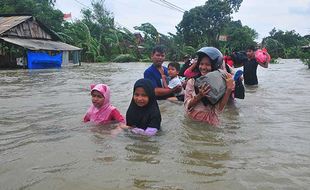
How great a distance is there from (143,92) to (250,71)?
6.71m

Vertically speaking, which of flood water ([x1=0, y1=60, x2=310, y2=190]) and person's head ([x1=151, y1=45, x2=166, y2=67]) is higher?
person's head ([x1=151, y1=45, x2=166, y2=67])

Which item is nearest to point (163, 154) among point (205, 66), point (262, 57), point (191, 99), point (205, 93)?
point (205, 93)

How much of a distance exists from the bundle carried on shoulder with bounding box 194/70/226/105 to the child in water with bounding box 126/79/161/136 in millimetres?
580

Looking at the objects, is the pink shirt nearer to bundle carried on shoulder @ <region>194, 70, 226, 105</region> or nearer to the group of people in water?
the group of people in water

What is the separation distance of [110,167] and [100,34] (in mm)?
39840

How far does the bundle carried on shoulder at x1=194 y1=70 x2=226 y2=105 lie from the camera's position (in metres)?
4.13

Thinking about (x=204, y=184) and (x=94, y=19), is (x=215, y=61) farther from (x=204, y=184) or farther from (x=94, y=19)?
(x=94, y=19)

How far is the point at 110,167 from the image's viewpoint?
3279mm

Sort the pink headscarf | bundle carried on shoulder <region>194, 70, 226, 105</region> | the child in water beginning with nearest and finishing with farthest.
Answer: bundle carried on shoulder <region>194, 70, 226, 105</region> → the child in water → the pink headscarf

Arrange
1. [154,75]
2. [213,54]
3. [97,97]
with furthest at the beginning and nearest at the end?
[154,75] < [97,97] < [213,54]

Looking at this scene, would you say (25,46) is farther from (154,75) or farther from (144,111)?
(144,111)

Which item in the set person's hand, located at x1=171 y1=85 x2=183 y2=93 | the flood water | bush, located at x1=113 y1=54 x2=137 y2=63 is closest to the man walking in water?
person's hand, located at x1=171 y1=85 x2=183 y2=93

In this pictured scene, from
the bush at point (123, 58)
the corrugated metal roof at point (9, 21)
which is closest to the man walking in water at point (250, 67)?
the corrugated metal roof at point (9, 21)

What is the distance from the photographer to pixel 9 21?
2697 centimetres
